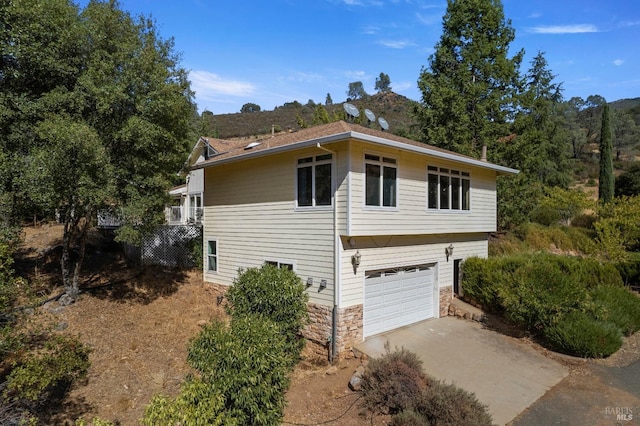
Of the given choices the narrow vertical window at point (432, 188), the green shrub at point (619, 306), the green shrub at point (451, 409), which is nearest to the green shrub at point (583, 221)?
the green shrub at point (619, 306)

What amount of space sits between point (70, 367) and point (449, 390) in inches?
258

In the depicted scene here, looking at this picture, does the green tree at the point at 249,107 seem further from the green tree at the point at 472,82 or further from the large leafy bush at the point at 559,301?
the large leafy bush at the point at 559,301

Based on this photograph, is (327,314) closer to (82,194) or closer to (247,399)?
(247,399)

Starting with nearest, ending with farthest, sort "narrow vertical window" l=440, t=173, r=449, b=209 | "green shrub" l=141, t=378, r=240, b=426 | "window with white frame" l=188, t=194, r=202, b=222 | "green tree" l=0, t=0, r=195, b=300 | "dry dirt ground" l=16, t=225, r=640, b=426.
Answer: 1. "green shrub" l=141, t=378, r=240, b=426
2. "dry dirt ground" l=16, t=225, r=640, b=426
3. "green tree" l=0, t=0, r=195, b=300
4. "narrow vertical window" l=440, t=173, r=449, b=209
5. "window with white frame" l=188, t=194, r=202, b=222

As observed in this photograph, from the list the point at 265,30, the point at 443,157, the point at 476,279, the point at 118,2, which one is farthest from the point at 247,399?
the point at 265,30

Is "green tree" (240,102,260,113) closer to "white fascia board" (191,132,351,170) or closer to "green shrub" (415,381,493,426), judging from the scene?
"white fascia board" (191,132,351,170)

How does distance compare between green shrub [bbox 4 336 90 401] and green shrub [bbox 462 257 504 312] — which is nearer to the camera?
green shrub [bbox 4 336 90 401]

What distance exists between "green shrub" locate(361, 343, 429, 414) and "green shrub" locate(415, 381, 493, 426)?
304 mm

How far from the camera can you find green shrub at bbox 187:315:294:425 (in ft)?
17.7

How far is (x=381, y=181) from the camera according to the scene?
938 centimetres

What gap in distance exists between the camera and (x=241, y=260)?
39.1ft

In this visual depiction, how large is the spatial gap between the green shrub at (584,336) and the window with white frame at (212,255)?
10.5 m

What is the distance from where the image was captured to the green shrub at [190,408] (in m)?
3.87

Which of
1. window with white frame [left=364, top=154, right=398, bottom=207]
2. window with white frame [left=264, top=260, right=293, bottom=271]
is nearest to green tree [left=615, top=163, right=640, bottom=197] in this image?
window with white frame [left=364, top=154, right=398, bottom=207]
